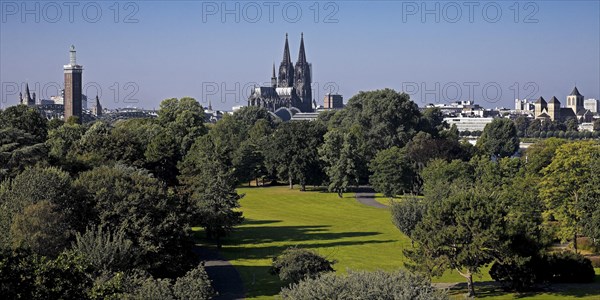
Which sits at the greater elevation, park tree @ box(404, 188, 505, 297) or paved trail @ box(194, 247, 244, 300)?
park tree @ box(404, 188, 505, 297)

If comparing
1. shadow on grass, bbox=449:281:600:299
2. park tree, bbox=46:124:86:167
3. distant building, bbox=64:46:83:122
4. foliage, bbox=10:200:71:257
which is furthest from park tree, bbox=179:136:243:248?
distant building, bbox=64:46:83:122

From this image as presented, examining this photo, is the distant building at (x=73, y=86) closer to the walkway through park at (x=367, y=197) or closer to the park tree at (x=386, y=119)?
the park tree at (x=386, y=119)

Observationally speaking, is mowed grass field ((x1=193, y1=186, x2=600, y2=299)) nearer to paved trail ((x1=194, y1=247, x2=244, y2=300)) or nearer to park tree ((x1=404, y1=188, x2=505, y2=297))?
paved trail ((x1=194, y1=247, x2=244, y2=300))

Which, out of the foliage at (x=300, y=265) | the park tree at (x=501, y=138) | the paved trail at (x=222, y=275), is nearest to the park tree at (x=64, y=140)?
the paved trail at (x=222, y=275)

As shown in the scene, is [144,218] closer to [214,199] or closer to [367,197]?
[214,199]

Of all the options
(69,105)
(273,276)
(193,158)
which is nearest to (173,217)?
(273,276)
